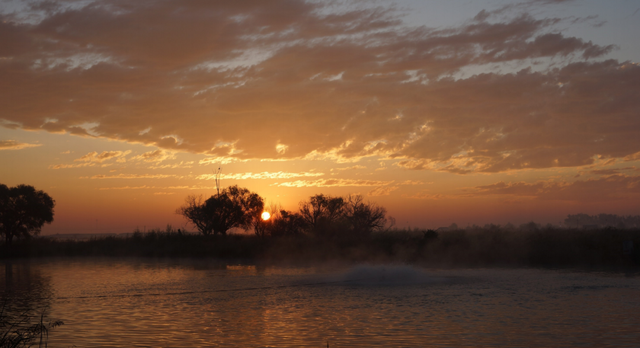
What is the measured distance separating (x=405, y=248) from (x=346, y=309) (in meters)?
31.7

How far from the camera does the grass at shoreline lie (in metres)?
44.7

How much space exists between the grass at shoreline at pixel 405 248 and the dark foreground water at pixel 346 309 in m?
10.9

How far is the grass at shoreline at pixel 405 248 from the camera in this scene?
44.7 metres

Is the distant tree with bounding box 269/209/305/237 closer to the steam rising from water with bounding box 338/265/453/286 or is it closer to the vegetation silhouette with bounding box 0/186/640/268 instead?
the vegetation silhouette with bounding box 0/186/640/268

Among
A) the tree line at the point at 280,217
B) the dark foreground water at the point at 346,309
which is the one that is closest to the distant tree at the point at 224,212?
the tree line at the point at 280,217

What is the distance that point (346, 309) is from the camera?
20906 millimetres

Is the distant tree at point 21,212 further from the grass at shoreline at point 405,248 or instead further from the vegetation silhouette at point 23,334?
the vegetation silhouette at point 23,334

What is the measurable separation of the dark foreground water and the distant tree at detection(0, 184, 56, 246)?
40.5 m

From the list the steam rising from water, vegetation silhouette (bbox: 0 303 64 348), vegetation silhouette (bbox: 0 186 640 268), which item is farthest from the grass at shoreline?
vegetation silhouette (bbox: 0 303 64 348)

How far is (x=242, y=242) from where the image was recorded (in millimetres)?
62344

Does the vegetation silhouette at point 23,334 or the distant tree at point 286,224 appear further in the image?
the distant tree at point 286,224

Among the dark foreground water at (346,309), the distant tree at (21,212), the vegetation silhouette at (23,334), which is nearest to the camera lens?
the vegetation silhouette at (23,334)

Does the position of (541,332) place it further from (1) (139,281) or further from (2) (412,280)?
(1) (139,281)

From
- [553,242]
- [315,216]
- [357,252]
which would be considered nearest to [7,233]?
[315,216]
